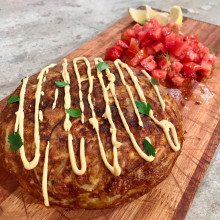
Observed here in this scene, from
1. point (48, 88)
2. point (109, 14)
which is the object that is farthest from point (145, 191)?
point (109, 14)

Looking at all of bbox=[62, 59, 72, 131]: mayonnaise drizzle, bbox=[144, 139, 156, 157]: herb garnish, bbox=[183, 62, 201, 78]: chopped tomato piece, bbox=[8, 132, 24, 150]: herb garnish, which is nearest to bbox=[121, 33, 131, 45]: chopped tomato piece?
bbox=[183, 62, 201, 78]: chopped tomato piece

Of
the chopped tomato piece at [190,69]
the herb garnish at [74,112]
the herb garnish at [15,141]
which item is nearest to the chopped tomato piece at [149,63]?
the chopped tomato piece at [190,69]

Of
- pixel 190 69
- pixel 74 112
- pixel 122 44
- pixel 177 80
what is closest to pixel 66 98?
pixel 74 112

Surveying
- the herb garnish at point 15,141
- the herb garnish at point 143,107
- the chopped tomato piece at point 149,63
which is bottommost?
the chopped tomato piece at point 149,63

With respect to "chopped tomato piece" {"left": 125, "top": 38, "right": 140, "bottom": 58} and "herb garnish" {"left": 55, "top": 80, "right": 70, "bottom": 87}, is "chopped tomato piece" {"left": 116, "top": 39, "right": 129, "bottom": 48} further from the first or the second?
"herb garnish" {"left": 55, "top": 80, "right": 70, "bottom": 87}

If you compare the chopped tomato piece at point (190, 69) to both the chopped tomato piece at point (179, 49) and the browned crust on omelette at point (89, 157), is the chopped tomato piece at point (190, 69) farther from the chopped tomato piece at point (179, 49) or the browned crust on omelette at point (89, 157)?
the browned crust on omelette at point (89, 157)

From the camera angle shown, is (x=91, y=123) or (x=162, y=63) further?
(x=162, y=63)

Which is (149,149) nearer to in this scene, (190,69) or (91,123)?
(91,123)
